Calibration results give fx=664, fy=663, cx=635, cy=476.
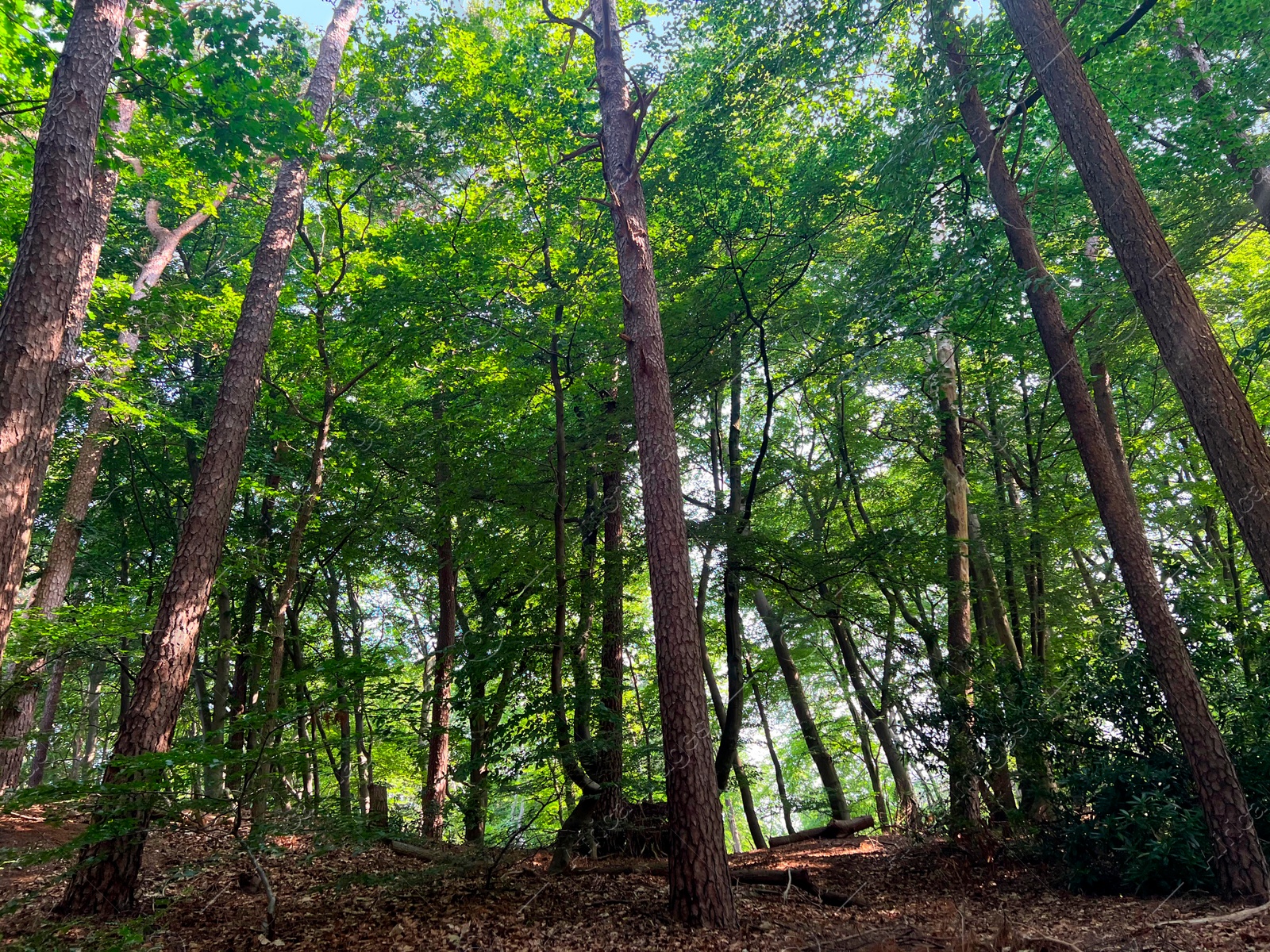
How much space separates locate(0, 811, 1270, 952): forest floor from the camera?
4.60 metres

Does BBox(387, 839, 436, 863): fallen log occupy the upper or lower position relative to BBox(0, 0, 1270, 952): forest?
lower

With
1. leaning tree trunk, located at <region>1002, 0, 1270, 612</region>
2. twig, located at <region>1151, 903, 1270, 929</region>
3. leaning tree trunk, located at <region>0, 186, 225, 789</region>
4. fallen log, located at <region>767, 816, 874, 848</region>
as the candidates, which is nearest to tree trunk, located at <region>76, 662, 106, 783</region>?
leaning tree trunk, located at <region>0, 186, 225, 789</region>

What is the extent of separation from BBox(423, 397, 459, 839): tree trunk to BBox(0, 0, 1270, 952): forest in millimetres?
112

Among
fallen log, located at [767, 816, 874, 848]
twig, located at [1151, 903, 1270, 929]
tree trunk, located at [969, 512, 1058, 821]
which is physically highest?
tree trunk, located at [969, 512, 1058, 821]

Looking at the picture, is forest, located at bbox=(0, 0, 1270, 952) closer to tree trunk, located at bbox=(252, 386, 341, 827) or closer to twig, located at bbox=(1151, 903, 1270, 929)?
tree trunk, located at bbox=(252, 386, 341, 827)

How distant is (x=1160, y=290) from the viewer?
5109mm

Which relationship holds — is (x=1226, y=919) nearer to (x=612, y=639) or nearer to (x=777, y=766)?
(x=612, y=639)

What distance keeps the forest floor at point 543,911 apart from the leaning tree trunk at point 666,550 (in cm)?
40

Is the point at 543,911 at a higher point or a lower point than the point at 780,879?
higher

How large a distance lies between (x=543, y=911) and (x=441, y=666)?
4.01 m

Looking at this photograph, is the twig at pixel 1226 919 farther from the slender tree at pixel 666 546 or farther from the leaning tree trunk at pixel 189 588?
the leaning tree trunk at pixel 189 588

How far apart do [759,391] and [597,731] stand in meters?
7.75

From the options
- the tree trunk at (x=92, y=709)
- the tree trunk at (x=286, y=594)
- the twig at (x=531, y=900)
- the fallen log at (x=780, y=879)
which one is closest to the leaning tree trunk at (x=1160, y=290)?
the fallen log at (x=780, y=879)

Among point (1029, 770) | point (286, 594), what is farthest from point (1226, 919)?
point (286, 594)
